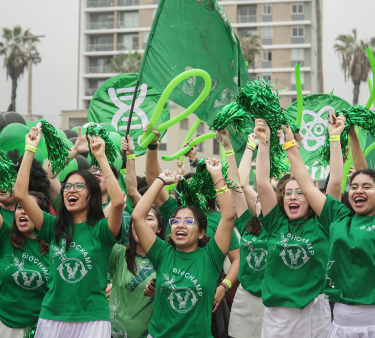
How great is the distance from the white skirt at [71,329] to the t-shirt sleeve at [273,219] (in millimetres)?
1343

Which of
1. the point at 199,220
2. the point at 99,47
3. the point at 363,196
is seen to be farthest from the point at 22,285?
the point at 99,47

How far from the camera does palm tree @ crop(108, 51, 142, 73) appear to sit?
45438 millimetres

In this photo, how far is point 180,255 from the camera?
356 cm

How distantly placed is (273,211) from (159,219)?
0.93 metres

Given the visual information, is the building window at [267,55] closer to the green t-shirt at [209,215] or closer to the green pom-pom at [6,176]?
the green t-shirt at [209,215]

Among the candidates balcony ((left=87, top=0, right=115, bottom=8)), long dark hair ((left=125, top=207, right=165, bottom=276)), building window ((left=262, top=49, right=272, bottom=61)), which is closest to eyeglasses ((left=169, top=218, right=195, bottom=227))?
long dark hair ((left=125, top=207, right=165, bottom=276))

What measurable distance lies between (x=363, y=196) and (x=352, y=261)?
0.41 meters

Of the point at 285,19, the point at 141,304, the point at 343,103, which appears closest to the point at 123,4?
the point at 285,19

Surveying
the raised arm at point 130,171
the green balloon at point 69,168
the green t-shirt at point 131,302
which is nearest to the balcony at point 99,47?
the green balloon at point 69,168

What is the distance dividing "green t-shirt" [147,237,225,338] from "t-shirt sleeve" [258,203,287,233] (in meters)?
0.50

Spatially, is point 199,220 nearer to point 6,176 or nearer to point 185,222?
point 185,222

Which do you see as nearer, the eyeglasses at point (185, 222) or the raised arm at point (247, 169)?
the eyeglasses at point (185, 222)

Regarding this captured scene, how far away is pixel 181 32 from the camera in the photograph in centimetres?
579

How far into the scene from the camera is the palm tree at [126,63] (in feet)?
149
